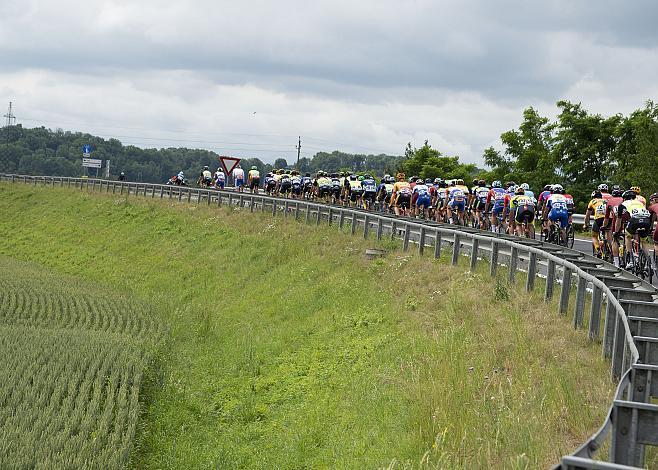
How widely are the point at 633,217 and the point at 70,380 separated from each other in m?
10.8

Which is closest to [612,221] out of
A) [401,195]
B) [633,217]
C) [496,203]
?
[633,217]

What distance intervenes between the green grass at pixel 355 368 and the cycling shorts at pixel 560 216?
13.6 ft

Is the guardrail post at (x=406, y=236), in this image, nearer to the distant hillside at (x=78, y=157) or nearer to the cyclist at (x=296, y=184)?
the cyclist at (x=296, y=184)

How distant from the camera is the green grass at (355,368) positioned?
29.5ft

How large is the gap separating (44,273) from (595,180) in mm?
42751

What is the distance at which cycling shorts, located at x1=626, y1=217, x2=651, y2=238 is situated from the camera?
1752 cm

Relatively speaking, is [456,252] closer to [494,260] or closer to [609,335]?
[494,260]

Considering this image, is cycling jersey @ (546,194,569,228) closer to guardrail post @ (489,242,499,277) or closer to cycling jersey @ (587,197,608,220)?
cycling jersey @ (587,197,608,220)

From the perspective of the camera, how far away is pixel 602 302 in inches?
471

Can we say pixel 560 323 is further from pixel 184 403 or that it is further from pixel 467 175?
pixel 467 175

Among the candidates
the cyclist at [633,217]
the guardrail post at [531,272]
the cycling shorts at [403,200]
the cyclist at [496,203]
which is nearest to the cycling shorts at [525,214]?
the cyclist at [496,203]

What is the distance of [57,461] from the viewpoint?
10.7m

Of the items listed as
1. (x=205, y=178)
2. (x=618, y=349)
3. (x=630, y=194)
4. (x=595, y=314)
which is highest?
(x=630, y=194)

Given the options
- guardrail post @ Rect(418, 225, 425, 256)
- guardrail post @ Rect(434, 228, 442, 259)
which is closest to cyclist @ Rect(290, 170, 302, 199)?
guardrail post @ Rect(418, 225, 425, 256)
